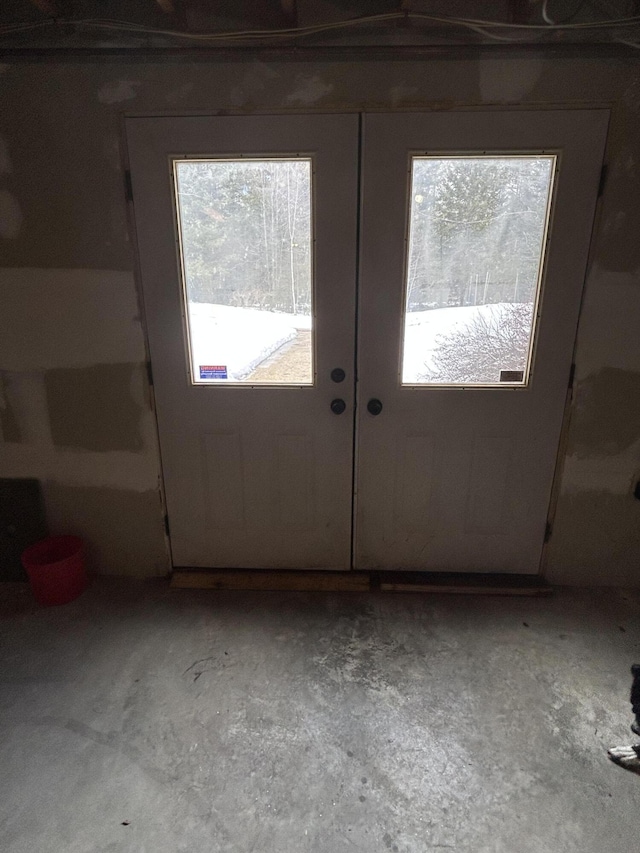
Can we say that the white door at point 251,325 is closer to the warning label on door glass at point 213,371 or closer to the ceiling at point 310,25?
the warning label on door glass at point 213,371

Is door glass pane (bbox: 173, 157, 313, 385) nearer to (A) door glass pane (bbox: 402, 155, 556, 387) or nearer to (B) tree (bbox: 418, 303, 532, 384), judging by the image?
(A) door glass pane (bbox: 402, 155, 556, 387)

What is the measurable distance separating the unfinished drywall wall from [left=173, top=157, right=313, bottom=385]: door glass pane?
0.77 ft

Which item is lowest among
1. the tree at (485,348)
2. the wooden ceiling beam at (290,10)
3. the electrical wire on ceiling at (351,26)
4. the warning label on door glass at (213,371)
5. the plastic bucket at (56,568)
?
the plastic bucket at (56,568)

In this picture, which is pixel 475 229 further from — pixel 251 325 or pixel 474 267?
pixel 251 325

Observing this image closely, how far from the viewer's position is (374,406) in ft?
7.04

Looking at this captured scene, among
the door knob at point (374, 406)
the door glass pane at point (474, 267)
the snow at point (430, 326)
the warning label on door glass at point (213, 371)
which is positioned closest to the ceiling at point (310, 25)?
the door glass pane at point (474, 267)

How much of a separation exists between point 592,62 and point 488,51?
38 centimetres

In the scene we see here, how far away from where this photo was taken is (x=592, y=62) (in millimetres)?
1768

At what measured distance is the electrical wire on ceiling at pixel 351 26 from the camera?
1.70m

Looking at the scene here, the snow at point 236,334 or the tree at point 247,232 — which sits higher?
the tree at point 247,232

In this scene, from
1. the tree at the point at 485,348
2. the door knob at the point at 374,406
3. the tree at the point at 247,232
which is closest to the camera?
the tree at the point at 247,232

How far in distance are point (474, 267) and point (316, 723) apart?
1.83m

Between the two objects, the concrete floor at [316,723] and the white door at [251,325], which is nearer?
the concrete floor at [316,723]

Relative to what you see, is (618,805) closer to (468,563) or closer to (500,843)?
(500,843)
